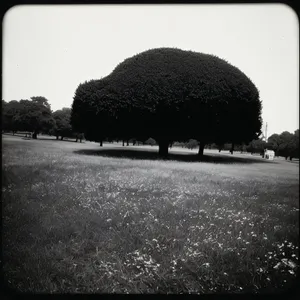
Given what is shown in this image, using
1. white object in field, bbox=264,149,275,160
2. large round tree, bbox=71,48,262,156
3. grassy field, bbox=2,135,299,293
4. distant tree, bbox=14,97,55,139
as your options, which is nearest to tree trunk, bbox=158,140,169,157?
large round tree, bbox=71,48,262,156

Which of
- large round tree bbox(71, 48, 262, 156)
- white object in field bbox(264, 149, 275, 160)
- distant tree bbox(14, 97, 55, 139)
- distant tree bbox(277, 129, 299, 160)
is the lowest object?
white object in field bbox(264, 149, 275, 160)

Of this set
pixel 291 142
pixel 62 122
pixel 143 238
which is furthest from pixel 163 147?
pixel 62 122

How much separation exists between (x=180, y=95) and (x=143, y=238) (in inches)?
588

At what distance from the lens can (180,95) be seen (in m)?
17.6

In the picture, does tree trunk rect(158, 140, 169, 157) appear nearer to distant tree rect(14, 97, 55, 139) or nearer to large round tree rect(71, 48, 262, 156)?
large round tree rect(71, 48, 262, 156)

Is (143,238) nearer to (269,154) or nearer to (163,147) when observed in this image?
(163,147)

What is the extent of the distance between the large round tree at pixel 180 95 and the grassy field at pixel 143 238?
458 inches

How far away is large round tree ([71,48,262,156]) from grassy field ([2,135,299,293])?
11.6 meters

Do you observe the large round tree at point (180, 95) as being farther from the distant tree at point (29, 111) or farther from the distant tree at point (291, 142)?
the distant tree at point (291, 142)

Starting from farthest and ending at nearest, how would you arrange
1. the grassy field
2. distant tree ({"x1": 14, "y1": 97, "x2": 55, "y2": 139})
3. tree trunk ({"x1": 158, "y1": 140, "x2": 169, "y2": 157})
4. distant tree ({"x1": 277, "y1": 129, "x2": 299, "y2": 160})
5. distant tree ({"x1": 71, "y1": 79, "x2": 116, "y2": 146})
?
tree trunk ({"x1": 158, "y1": 140, "x2": 169, "y2": 157}), distant tree ({"x1": 71, "y1": 79, "x2": 116, "y2": 146}), distant tree ({"x1": 14, "y1": 97, "x2": 55, "y2": 139}), distant tree ({"x1": 277, "y1": 129, "x2": 299, "y2": 160}), the grassy field

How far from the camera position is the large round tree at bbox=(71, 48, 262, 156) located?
1773 centimetres

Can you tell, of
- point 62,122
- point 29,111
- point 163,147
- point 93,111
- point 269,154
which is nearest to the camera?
point 29,111

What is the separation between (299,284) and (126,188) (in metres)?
5.09

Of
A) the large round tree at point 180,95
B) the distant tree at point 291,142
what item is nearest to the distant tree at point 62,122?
the large round tree at point 180,95
